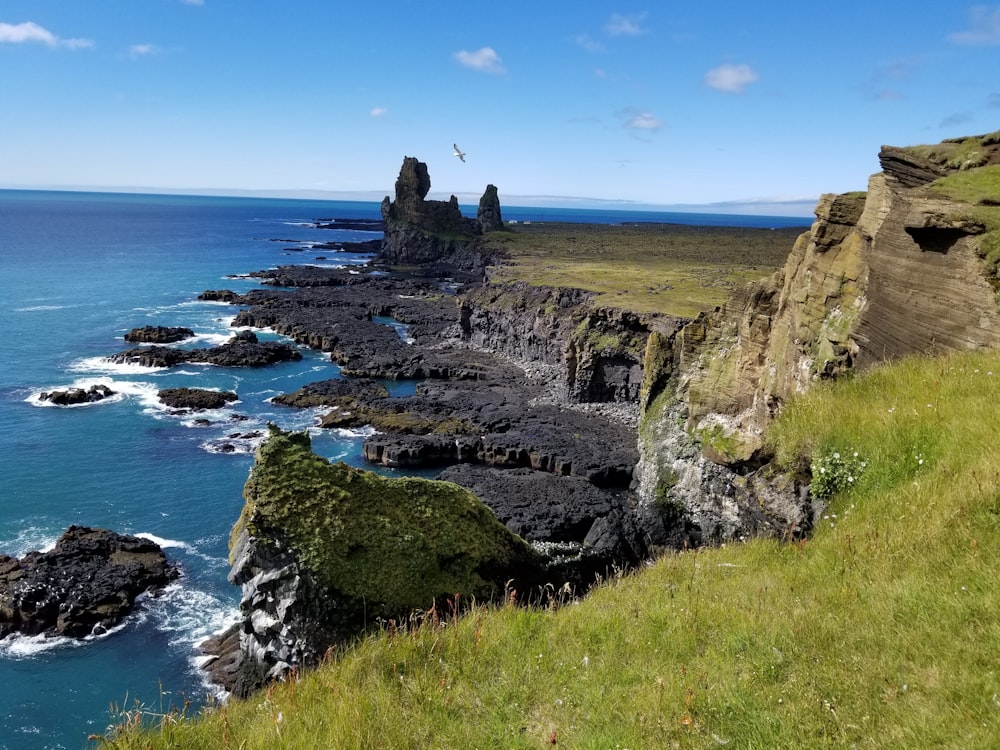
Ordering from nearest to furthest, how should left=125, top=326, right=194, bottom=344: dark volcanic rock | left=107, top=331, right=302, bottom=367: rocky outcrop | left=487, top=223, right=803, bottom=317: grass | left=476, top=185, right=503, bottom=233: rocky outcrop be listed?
left=107, top=331, right=302, bottom=367: rocky outcrop, left=487, top=223, right=803, bottom=317: grass, left=125, top=326, right=194, bottom=344: dark volcanic rock, left=476, top=185, right=503, bottom=233: rocky outcrop

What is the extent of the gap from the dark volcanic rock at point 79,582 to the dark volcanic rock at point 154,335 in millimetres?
48103

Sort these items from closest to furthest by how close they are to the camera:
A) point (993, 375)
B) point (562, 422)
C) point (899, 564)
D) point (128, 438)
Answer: point (899, 564), point (993, 375), point (128, 438), point (562, 422)

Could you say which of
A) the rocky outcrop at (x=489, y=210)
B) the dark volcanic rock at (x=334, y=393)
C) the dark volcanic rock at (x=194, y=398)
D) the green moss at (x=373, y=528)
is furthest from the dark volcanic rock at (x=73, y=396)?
the rocky outcrop at (x=489, y=210)

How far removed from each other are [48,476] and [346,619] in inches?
1546

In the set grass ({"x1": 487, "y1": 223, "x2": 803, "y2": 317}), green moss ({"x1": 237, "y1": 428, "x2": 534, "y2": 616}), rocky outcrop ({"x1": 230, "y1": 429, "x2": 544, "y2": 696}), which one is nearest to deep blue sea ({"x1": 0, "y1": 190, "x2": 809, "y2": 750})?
rocky outcrop ({"x1": 230, "y1": 429, "x2": 544, "y2": 696})

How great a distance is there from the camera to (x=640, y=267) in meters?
114

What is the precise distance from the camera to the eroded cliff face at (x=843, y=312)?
12102mm

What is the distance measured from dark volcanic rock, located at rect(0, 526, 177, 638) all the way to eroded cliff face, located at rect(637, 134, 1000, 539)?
24.6 m

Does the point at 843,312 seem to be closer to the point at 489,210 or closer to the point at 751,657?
the point at 751,657

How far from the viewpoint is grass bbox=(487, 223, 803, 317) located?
71500 millimetres

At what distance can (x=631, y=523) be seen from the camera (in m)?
27.8

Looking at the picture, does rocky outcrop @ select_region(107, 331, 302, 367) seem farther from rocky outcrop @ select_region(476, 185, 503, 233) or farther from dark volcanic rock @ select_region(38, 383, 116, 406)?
rocky outcrop @ select_region(476, 185, 503, 233)

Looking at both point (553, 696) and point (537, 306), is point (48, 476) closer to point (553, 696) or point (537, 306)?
point (553, 696)

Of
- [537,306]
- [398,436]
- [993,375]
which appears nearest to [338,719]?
[993,375]
